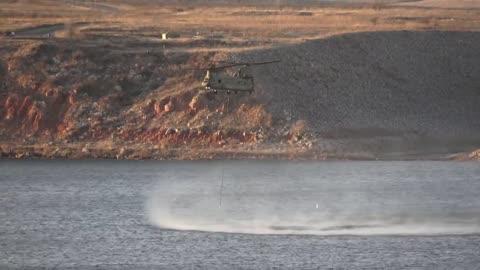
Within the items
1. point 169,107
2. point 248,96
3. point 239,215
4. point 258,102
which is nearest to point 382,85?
point 258,102

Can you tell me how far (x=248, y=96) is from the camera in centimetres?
A: 7019

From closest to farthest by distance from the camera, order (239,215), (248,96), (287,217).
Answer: (287,217)
(239,215)
(248,96)

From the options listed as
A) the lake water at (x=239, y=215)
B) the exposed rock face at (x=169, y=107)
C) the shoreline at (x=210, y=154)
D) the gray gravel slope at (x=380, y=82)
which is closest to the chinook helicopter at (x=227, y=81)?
the exposed rock face at (x=169, y=107)

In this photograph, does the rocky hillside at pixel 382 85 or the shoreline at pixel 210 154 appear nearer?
the shoreline at pixel 210 154

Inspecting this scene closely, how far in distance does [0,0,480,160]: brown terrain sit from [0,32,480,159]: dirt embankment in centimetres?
9

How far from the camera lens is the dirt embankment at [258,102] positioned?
66.4 meters

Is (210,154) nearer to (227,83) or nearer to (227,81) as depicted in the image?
(227,83)

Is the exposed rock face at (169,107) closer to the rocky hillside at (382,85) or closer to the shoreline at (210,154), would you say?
the shoreline at (210,154)

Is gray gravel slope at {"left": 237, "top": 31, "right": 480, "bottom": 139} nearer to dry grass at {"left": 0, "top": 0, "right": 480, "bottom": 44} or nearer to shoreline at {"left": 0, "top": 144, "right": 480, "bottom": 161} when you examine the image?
shoreline at {"left": 0, "top": 144, "right": 480, "bottom": 161}

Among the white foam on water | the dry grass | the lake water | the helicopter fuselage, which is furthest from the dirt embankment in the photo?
the white foam on water

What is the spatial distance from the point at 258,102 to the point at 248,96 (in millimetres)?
910

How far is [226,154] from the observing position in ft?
213

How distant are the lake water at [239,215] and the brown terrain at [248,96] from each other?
2.92 m

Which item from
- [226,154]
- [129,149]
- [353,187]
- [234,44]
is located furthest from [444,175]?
[234,44]
